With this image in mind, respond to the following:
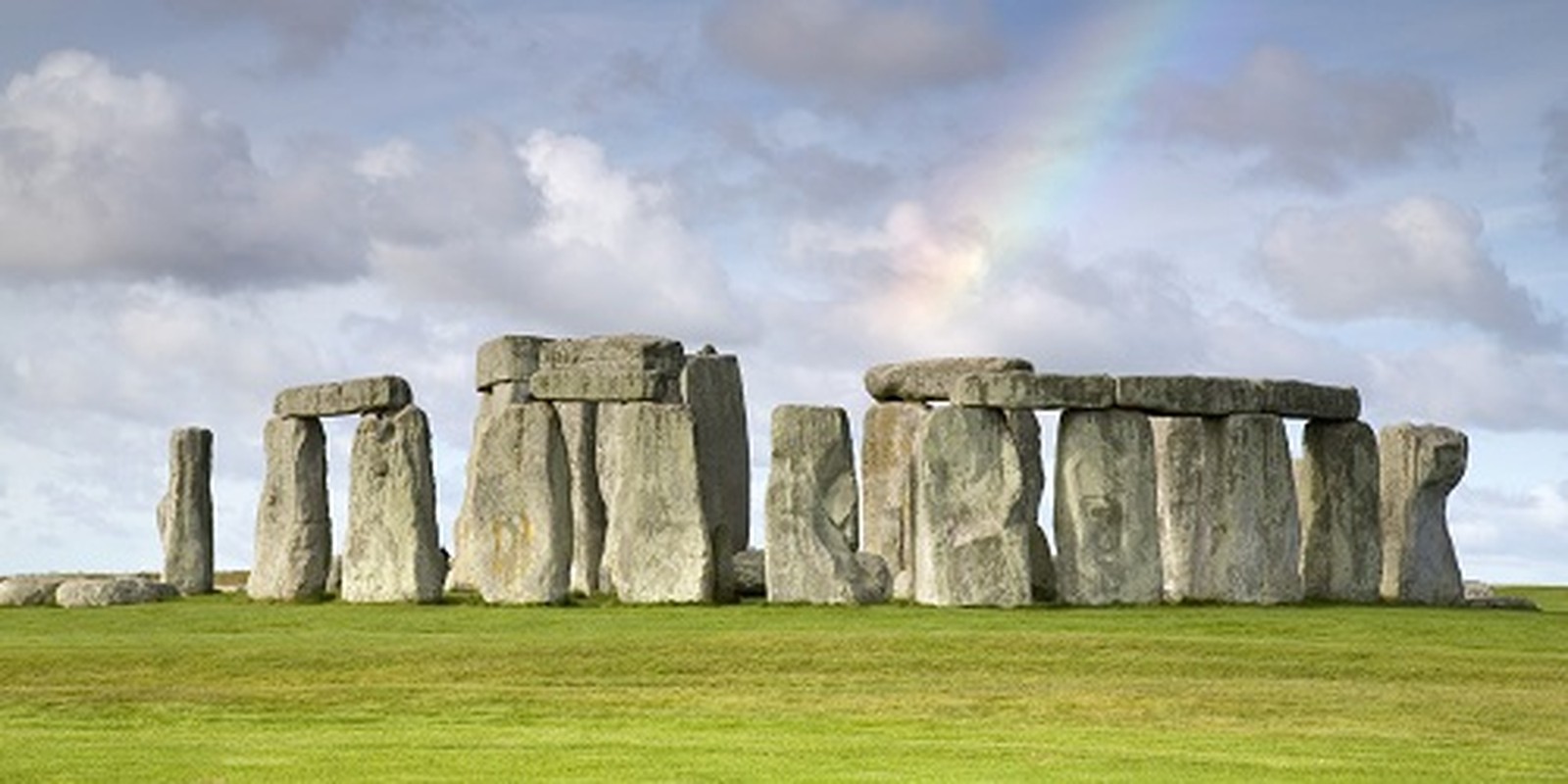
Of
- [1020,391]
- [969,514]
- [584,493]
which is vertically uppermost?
[1020,391]

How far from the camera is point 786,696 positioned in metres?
26.2

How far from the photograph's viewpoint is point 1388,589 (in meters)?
38.5

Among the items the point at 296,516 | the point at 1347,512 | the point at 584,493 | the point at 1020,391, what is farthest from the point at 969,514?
the point at 296,516

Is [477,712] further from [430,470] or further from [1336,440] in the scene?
[1336,440]

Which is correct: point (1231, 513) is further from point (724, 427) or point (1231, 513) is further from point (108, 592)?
point (108, 592)

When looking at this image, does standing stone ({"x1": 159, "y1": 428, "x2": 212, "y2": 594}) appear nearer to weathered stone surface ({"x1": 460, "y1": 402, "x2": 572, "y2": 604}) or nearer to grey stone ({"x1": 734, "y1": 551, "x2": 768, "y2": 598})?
weathered stone surface ({"x1": 460, "y1": 402, "x2": 572, "y2": 604})

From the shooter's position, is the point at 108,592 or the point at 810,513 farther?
the point at 108,592

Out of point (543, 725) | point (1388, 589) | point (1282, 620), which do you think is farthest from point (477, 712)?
point (1388, 589)

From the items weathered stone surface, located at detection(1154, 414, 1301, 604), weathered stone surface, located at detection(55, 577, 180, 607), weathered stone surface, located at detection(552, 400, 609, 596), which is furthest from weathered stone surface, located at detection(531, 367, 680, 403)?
weathered stone surface, located at detection(55, 577, 180, 607)

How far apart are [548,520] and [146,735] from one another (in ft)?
41.3

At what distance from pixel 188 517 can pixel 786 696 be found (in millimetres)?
18368

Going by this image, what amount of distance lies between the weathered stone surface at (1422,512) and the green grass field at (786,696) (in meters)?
3.91

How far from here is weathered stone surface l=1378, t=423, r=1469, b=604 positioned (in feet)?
125

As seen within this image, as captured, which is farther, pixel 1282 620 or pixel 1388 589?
pixel 1388 589
